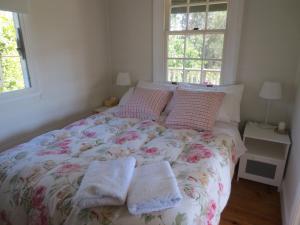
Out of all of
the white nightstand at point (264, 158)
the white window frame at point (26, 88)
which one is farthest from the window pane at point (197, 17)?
the white window frame at point (26, 88)

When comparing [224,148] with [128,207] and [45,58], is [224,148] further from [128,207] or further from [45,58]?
[45,58]

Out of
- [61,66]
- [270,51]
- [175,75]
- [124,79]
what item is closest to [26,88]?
[61,66]

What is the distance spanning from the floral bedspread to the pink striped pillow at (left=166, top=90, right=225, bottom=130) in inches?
4.0

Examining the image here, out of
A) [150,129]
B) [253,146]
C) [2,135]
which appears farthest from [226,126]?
[2,135]

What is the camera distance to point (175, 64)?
2.70m

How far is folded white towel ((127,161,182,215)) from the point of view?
36.5 inches

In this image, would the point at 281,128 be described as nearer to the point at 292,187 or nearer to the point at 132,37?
the point at 292,187

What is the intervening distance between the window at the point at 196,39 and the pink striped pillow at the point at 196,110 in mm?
A: 527

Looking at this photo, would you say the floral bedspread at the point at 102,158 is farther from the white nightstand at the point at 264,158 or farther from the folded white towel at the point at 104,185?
the white nightstand at the point at 264,158

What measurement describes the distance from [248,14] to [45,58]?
86.9 inches

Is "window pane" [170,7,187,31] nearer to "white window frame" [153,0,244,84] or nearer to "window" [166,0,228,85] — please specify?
"window" [166,0,228,85]

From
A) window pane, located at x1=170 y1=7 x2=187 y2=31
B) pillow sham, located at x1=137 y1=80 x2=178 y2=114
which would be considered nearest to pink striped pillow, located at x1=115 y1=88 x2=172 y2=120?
Answer: pillow sham, located at x1=137 y1=80 x2=178 y2=114

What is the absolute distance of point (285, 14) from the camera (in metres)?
2.07

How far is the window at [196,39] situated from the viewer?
2387mm
